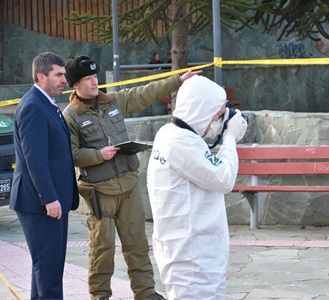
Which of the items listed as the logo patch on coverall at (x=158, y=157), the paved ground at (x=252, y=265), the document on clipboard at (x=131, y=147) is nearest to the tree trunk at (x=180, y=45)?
the paved ground at (x=252, y=265)

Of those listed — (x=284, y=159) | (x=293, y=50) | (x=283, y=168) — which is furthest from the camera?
(x=293, y=50)

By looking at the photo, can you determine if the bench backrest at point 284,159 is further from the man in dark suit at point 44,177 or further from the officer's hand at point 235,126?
the officer's hand at point 235,126

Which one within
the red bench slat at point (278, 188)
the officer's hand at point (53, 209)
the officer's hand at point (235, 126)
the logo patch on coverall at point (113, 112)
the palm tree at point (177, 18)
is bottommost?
the red bench slat at point (278, 188)

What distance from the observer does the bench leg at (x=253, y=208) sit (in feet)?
32.8

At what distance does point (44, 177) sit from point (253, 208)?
15.1ft

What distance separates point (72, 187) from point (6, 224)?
16.3 ft

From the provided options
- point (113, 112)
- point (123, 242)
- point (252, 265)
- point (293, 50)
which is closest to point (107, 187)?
point (123, 242)

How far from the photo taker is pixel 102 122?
6.80 metres

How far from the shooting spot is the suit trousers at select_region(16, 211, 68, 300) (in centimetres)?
584

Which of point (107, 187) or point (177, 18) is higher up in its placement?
point (177, 18)

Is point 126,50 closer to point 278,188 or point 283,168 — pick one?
point 283,168

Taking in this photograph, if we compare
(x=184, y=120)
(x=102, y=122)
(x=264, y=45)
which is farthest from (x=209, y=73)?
(x=184, y=120)

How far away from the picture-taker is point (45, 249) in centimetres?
584

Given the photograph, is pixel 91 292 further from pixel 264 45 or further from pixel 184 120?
pixel 264 45
